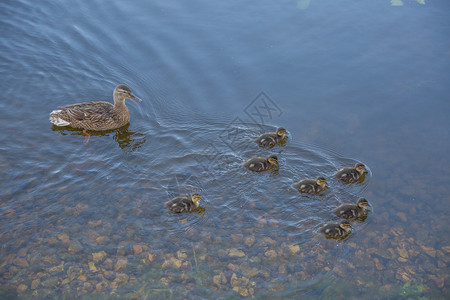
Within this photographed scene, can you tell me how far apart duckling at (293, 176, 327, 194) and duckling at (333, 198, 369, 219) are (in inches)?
14.9

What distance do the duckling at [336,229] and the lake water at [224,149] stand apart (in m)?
0.10

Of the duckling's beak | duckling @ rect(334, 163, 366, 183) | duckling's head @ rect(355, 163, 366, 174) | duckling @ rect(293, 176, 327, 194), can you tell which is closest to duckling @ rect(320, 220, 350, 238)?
duckling @ rect(293, 176, 327, 194)

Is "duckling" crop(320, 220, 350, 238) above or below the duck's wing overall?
below

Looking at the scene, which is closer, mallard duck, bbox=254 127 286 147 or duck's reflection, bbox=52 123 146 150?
mallard duck, bbox=254 127 286 147

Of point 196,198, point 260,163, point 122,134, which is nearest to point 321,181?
point 260,163

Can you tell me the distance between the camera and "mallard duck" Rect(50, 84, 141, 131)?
258 inches

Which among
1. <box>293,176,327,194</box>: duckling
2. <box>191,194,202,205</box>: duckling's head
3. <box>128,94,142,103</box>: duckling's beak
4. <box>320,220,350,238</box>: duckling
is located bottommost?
<box>320,220,350,238</box>: duckling

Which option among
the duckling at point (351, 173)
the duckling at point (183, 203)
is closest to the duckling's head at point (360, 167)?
the duckling at point (351, 173)

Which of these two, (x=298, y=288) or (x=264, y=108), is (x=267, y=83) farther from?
(x=298, y=288)

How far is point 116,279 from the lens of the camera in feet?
14.5

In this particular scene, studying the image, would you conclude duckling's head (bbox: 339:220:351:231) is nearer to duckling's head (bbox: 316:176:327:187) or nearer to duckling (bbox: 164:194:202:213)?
duckling's head (bbox: 316:176:327:187)

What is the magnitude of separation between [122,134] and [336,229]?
360 centimetres

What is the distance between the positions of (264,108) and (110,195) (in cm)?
301

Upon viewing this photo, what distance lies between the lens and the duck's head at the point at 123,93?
6.75m
